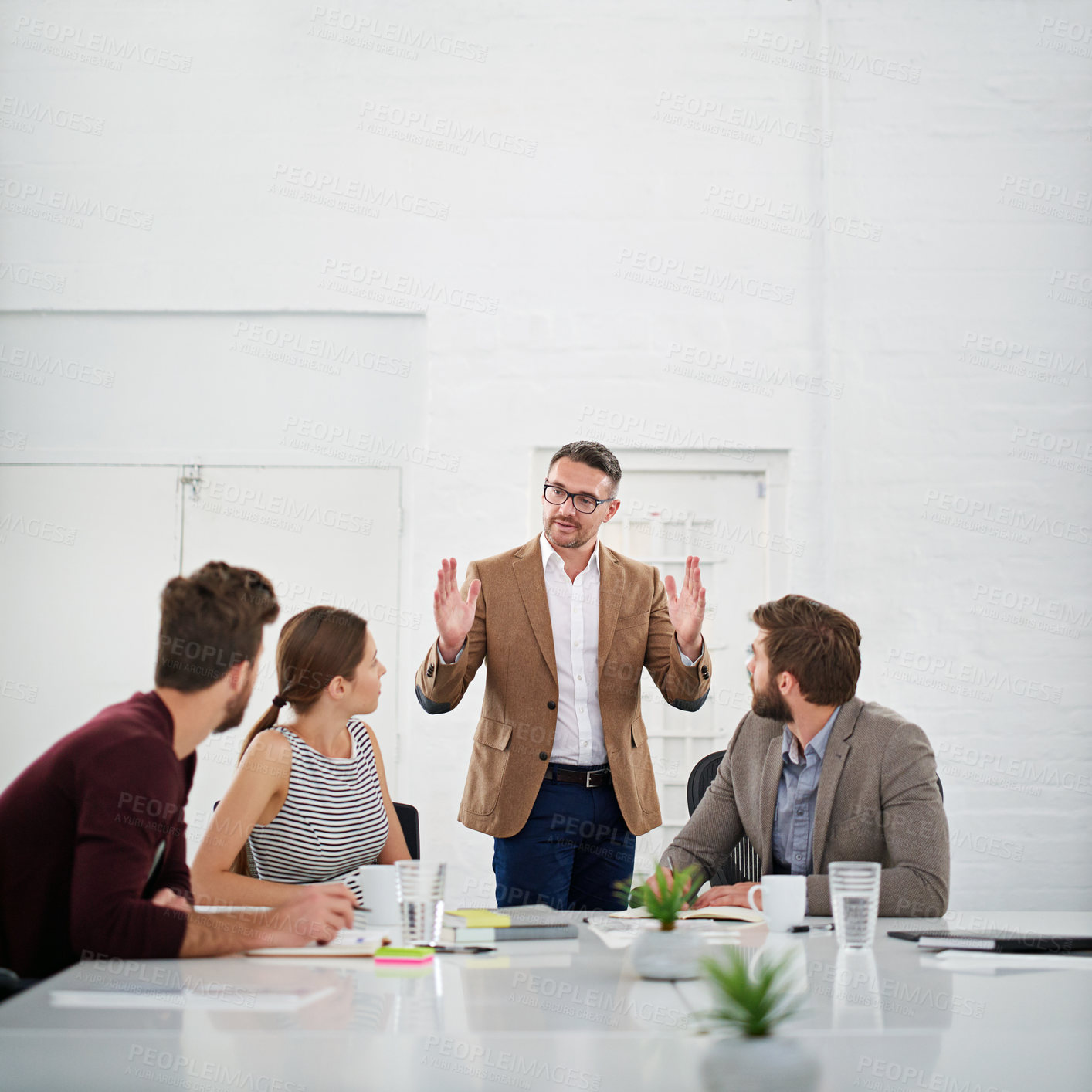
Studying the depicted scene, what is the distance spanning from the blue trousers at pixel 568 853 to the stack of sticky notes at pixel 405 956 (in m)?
1.25

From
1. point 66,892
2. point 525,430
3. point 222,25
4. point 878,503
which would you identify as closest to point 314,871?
point 66,892

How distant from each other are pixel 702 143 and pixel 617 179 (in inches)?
14.3

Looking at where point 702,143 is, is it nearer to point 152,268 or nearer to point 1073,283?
point 1073,283

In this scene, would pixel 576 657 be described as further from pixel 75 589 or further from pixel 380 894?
pixel 75 589

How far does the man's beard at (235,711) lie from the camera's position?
1731 mm

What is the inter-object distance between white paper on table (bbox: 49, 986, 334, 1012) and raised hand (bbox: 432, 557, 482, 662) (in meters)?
1.41

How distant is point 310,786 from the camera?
84.4 inches

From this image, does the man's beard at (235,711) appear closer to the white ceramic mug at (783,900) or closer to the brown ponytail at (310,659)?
the brown ponytail at (310,659)

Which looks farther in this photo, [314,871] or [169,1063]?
[314,871]

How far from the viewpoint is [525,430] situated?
4.27 m

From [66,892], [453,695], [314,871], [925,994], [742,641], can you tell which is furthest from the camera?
[742,641]

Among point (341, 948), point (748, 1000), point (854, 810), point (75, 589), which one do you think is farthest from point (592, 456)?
point (75, 589)

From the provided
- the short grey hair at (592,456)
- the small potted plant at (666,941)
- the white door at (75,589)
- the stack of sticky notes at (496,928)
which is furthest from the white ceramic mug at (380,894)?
the white door at (75,589)

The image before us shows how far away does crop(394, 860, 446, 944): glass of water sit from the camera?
152cm
